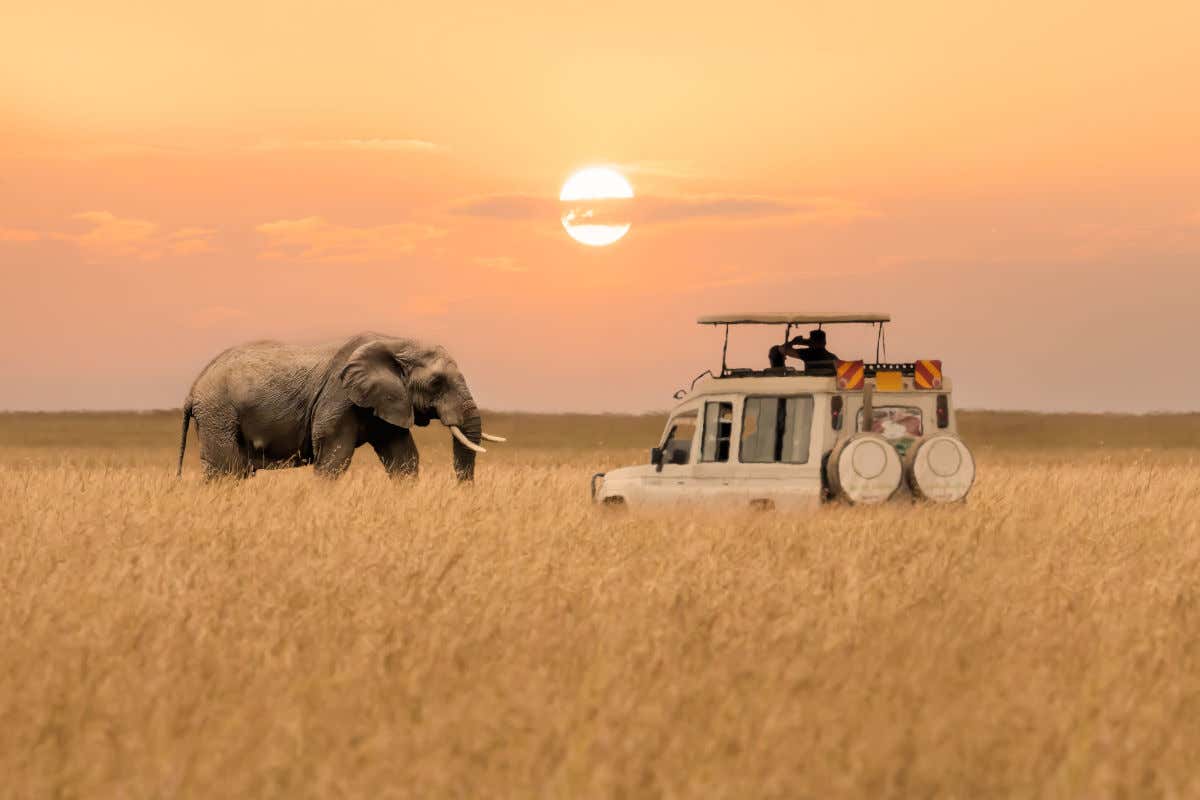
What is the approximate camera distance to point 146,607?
29.7ft

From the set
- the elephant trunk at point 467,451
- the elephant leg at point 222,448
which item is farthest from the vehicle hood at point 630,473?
the elephant leg at point 222,448

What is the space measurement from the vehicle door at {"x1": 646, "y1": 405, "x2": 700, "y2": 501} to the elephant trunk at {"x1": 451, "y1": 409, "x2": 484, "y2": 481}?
6.84 metres

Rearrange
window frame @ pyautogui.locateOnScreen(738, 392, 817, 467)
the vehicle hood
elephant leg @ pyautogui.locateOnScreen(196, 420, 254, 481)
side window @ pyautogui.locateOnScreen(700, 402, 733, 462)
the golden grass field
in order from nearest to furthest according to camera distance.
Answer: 1. the golden grass field
2. window frame @ pyautogui.locateOnScreen(738, 392, 817, 467)
3. side window @ pyautogui.locateOnScreen(700, 402, 733, 462)
4. the vehicle hood
5. elephant leg @ pyautogui.locateOnScreen(196, 420, 254, 481)

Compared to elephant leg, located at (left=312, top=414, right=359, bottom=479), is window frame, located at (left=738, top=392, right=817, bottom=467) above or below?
above

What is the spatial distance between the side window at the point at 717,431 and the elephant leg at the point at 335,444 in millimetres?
8777

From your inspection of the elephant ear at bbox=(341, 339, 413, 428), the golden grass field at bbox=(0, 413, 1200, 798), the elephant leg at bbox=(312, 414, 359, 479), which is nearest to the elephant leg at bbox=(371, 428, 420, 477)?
the elephant leg at bbox=(312, 414, 359, 479)

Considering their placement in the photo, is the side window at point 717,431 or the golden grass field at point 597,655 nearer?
the golden grass field at point 597,655

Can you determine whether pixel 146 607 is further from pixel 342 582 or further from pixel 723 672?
pixel 723 672

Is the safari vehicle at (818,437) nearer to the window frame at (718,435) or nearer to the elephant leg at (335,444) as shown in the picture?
the window frame at (718,435)

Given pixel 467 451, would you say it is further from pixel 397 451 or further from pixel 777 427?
pixel 777 427

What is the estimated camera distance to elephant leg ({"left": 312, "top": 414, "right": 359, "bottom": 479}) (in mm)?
22538

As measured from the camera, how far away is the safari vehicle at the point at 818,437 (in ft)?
45.8

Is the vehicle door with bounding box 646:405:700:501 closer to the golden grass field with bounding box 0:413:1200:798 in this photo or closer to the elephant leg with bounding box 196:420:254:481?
the golden grass field with bounding box 0:413:1200:798

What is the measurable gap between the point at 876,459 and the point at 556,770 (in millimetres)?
8352
